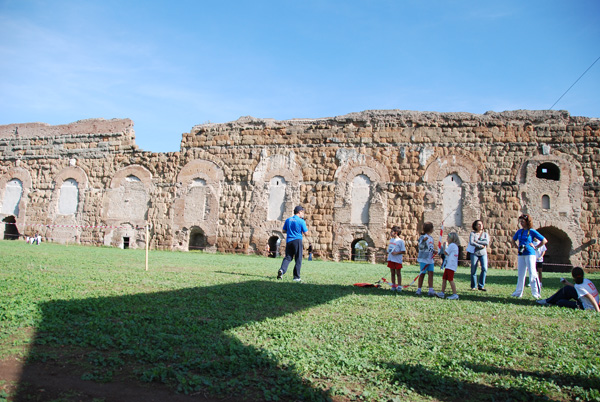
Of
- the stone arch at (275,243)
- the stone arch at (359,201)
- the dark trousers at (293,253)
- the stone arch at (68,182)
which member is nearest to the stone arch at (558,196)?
the stone arch at (359,201)

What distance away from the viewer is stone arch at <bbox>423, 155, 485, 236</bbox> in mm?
17531

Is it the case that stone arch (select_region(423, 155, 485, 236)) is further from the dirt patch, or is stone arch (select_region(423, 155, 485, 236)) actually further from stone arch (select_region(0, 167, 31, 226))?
stone arch (select_region(0, 167, 31, 226))

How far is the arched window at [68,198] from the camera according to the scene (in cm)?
2197

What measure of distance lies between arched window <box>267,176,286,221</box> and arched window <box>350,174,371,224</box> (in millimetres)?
3117

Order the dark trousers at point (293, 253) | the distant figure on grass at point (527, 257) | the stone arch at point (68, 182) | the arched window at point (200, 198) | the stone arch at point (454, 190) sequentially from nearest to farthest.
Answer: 1. the distant figure on grass at point (527, 257)
2. the dark trousers at point (293, 253)
3. the stone arch at point (454, 190)
4. the arched window at point (200, 198)
5. the stone arch at point (68, 182)

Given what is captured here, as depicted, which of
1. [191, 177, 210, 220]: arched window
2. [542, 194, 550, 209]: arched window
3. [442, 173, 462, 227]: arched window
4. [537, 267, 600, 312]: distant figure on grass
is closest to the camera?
[537, 267, 600, 312]: distant figure on grass

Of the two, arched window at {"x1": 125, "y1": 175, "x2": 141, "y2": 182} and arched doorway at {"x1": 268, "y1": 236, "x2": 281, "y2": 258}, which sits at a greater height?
arched window at {"x1": 125, "y1": 175, "x2": 141, "y2": 182}

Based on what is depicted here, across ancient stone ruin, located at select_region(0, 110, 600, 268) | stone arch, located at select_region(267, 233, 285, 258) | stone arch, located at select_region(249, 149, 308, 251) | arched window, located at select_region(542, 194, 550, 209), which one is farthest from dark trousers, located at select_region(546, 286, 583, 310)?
stone arch, located at select_region(267, 233, 285, 258)

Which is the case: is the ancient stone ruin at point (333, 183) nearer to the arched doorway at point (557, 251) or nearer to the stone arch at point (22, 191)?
the arched doorway at point (557, 251)

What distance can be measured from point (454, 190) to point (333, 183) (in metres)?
5.01

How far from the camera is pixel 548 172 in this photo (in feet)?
60.0

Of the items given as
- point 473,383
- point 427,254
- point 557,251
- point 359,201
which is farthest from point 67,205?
point 473,383

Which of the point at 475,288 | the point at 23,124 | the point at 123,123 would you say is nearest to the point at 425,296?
the point at 475,288

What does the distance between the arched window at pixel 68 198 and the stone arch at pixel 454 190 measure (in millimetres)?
17095
